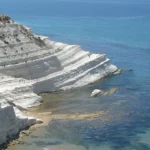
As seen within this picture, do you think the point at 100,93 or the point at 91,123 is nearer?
the point at 91,123

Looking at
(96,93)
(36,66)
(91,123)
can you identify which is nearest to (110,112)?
(91,123)

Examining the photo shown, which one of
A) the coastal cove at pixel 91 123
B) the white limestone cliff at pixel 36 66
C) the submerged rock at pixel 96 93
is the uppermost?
the white limestone cliff at pixel 36 66

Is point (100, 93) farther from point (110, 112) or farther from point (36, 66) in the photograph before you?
point (36, 66)

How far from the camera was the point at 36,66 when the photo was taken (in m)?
65.2

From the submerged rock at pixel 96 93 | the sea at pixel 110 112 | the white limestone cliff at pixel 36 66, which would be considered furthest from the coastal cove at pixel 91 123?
the white limestone cliff at pixel 36 66

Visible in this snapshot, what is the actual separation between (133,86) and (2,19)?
22.2m

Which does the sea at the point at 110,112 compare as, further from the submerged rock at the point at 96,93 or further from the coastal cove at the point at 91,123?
the submerged rock at the point at 96,93

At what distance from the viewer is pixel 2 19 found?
70.3 meters

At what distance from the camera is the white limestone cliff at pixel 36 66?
5928cm

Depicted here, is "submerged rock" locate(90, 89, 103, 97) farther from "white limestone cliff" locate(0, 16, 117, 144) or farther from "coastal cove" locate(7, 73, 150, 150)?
"white limestone cliff" locate(0, 16, 117, 144)

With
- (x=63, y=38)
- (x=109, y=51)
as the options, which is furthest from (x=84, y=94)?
(x=63, y=38)

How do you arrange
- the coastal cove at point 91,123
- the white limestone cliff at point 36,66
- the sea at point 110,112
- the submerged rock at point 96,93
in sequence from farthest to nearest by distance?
the submerged rock at point 96,93 < the white limestone cliff at point 36,66 < the sea at point 110,112 < the coastal cove at point 91,123

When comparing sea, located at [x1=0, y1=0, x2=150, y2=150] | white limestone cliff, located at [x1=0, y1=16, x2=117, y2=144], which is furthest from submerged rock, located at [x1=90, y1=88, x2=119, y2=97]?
white limestone cliff, located at [x1=0, y1=16, x2=117, y2=144]

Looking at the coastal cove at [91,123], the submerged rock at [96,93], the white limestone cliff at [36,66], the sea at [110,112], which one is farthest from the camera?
the submerged rock at [96,93]
